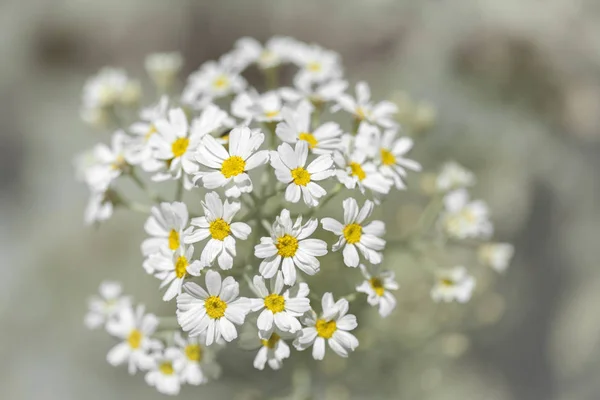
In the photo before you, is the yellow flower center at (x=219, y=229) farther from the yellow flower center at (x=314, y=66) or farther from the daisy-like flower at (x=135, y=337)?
the yellow flower center at (x=314, y=66)

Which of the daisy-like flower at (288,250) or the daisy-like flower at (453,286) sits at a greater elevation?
the daisy-like flower at (453,286)

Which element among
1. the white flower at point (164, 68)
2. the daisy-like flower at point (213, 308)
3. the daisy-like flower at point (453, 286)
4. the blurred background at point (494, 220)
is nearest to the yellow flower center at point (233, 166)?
the daisy-like flower at point (213, 308)

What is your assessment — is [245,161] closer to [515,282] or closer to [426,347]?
[426,347]

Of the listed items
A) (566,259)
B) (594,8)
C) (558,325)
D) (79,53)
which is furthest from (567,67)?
(79,53)

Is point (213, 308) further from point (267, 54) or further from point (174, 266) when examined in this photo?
point (267, 54)

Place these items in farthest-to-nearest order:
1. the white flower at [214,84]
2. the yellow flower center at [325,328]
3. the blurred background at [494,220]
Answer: the blurred background at [494,220] < the white flower at [214,84] < the yellow flower center at [325,328]

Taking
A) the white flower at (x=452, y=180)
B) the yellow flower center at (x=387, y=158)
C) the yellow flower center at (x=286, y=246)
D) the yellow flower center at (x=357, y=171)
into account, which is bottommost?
the yellow flower center at (x=286, y=246)

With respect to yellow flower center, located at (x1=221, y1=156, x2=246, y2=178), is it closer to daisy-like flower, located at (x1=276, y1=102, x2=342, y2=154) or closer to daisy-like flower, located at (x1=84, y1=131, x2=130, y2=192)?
daisy-like flower, located at (x1=276, y1=102, x2=342, y2=154)

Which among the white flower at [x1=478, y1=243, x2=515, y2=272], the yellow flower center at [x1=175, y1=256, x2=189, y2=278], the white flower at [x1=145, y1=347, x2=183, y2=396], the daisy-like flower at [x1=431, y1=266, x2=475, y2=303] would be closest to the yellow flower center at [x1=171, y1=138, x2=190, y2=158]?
the yellow flower center at [x1=175, y1=256, x2=189, y2=278]
